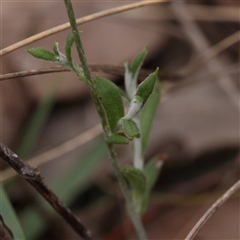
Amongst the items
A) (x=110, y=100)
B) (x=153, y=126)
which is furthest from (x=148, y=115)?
(x=153, y=126)

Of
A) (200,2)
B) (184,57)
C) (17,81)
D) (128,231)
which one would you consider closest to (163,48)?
(184,57)

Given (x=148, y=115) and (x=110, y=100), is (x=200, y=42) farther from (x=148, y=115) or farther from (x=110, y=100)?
(x=110, y=100)

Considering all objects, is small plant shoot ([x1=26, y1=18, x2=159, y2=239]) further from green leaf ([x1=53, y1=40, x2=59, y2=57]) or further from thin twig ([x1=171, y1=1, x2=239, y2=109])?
thin twig ([x1=171, y1=1, x2=239, y2=109])

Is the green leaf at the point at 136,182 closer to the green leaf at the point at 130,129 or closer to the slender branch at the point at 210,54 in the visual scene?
the green leaf at the point at 130,129

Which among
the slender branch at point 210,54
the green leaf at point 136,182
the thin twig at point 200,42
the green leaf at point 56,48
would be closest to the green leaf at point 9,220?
the green leaf at point 136,182

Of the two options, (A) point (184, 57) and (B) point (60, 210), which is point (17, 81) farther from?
(B) point (60, 210)

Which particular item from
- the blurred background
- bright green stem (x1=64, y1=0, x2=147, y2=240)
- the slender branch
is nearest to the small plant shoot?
bright green stem (x1=64, y1=0, x2=147, y2=240)

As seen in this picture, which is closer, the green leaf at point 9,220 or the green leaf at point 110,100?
the green leaf at point 110,100
